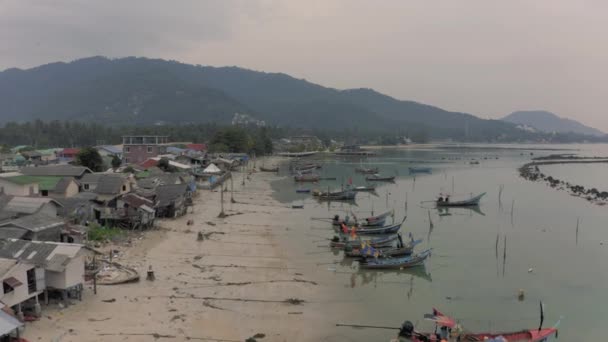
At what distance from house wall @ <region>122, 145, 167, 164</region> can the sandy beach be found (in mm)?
35997

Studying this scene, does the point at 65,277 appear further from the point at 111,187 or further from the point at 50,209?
the point at 111,187

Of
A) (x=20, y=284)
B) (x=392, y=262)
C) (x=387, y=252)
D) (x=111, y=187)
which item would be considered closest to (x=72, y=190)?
(x=111, y=187)

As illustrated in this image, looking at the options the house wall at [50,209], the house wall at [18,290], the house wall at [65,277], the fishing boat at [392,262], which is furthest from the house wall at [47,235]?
the fishing boat at [392,262]

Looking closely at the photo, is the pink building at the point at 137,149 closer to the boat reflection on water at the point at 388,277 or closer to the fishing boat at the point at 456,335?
the boat reflection on water at the point at 388,277

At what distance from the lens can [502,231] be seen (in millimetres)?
33562

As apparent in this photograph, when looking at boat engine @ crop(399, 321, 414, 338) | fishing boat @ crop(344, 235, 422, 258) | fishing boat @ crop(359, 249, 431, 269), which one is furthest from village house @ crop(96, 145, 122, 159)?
boat engine @ crop(399, 321, 414, 338)

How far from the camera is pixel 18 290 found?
1397 cm

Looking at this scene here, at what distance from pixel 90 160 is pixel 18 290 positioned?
1392 inches

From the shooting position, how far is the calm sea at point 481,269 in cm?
1808

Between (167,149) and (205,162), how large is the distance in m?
7.48

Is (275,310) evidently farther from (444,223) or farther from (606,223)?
(606,223)

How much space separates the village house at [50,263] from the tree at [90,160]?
106 feet

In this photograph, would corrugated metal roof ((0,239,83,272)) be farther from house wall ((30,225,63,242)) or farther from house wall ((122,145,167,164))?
house wall ((122,145,167,164))

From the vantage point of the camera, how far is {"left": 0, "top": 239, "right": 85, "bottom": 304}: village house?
15016 mm
